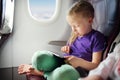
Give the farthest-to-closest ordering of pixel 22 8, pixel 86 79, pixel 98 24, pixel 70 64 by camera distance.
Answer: pixel 22 8 < pixel 98 24 < pixel 70 64 < pixel 86 79

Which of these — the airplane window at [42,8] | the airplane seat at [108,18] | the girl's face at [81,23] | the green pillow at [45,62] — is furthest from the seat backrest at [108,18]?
the airplane window at [42,8]

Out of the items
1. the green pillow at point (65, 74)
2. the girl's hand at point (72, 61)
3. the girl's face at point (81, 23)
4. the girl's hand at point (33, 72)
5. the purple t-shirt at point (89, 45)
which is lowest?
the girl's hand at point (33, 72)

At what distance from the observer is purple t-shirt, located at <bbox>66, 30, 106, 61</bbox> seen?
4.13 ft

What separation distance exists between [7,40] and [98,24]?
72 cm

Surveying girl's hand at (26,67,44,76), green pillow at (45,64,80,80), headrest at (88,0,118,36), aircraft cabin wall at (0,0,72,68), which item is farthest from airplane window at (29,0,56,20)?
green pillow at (45,64,80,80)

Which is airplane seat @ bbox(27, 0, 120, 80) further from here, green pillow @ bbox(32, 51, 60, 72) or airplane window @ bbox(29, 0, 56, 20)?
airplane window @ bbox(29, 0, 56, 20)

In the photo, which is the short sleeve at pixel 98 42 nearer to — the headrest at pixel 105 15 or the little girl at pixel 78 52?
the little girl at pixel 78 52

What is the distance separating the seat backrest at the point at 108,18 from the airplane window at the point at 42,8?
1.22 feet

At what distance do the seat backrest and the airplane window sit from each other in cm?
37

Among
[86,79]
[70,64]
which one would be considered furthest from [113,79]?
[70,64]

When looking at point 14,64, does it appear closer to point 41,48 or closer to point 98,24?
point 41,48

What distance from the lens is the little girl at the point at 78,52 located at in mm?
1180

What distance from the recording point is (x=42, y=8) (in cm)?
→ 179

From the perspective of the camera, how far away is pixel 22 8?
1770 mm
